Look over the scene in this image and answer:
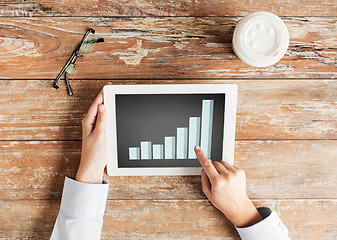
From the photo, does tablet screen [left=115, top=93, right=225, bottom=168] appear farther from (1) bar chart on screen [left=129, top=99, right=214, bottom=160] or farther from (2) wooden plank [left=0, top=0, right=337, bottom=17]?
(2) wooden plank [left=0, top=0, right=337, bottom=17]

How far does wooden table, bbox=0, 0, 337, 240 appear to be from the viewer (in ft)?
2.49

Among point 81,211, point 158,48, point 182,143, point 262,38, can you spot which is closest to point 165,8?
point 158,48

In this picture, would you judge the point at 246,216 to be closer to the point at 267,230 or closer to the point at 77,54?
the point at 267,230

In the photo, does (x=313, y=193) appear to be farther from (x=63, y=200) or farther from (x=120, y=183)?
(x=63, y=200)

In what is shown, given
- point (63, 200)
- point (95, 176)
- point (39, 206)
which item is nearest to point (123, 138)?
point (95, 176)

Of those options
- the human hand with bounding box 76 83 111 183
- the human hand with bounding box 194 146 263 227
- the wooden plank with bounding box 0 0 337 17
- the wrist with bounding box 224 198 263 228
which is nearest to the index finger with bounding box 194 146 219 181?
the human hand with bounding box 194 146 263 227

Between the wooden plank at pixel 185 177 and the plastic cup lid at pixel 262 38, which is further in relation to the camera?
the wooden plank at pixel 185 177

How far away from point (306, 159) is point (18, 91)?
868 millimetres

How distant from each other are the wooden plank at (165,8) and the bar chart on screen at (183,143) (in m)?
0.28

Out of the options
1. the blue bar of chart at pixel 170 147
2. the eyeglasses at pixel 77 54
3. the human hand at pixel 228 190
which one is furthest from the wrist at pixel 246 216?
the eyeglasses at pixel 77 54

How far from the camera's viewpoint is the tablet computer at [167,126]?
29.2 inches

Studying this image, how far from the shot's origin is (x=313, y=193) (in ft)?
2.68

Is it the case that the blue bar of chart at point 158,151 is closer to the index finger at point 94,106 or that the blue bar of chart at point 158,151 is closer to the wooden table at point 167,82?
the wooden table at point 167,82

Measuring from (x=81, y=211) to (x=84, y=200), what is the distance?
0.10ft
